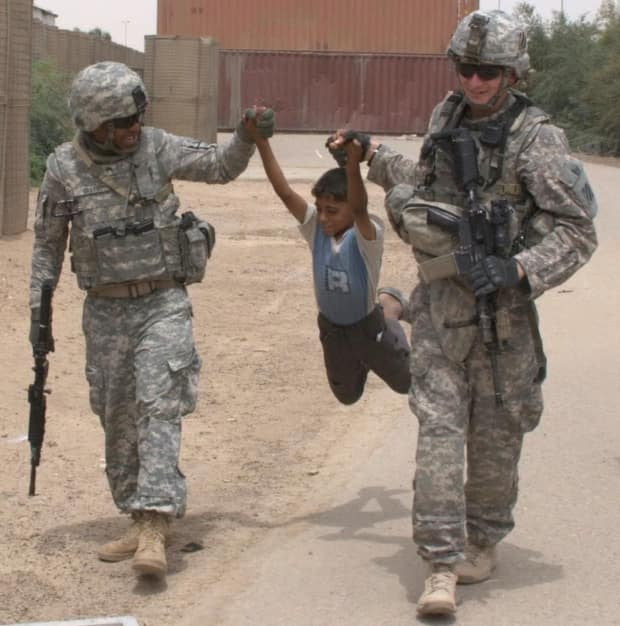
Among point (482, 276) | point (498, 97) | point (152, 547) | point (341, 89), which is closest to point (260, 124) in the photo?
point (498, 97)

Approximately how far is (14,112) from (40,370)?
917 centimetres

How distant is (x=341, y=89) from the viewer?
158 ft

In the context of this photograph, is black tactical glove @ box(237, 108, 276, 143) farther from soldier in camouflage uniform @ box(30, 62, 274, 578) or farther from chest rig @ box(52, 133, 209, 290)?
chest rig @ box(52, 133, 209, 290)

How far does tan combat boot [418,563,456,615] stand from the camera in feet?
15.8

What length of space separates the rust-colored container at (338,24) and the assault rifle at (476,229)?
1804 inches

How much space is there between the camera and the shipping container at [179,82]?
30.4m

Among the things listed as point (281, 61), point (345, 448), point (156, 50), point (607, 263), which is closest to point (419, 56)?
point (281, 61)

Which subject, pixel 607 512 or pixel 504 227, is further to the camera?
pixel 607 512

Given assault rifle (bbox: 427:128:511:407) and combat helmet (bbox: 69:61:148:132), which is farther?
combat helmet (bbox: 69:61:148:132)

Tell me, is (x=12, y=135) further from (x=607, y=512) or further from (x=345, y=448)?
(x=607, y=512)

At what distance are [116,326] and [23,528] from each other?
1.12 metres

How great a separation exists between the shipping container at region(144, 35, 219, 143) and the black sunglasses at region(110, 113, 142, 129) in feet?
82.2

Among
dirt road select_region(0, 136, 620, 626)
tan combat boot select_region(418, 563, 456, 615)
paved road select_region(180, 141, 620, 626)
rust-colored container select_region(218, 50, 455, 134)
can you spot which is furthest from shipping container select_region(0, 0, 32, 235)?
rust-colored container select_region(218, 50, 455, 134)

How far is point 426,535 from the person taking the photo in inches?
195
